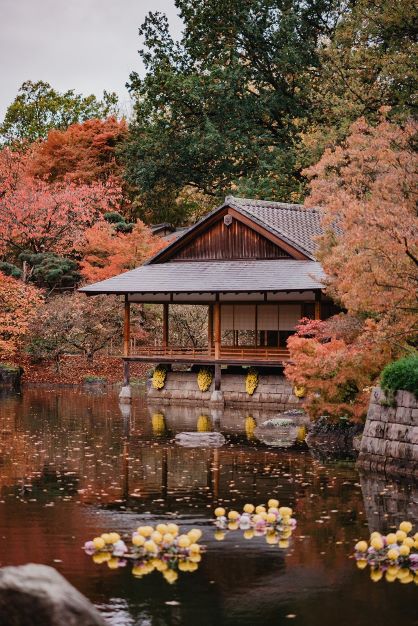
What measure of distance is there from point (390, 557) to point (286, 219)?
24.4 metres

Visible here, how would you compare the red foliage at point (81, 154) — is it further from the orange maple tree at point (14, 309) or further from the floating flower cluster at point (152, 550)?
the floating flower cluster at point (152, 550)

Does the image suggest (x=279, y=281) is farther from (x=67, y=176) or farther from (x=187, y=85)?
(x=67, y=176)

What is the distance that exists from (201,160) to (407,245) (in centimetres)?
2604

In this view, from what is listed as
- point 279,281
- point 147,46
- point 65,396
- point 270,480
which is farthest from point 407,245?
point 147,46

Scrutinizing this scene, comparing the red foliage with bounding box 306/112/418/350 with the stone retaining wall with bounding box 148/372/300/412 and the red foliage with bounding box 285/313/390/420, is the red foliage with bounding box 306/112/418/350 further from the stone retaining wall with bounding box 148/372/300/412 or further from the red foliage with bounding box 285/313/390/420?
the stone retaining wall with bounding box 148/372/300/412

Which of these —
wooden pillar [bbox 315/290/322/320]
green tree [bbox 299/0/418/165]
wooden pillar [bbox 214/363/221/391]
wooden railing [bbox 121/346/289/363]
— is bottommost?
wooden pillar [bbox 214/363/221/391]

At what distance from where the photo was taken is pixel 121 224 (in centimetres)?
4709

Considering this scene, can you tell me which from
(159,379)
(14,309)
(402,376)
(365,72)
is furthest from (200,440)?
(14,309)

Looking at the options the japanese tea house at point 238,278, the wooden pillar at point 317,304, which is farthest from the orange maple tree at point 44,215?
the wooden pillar at point 317,304

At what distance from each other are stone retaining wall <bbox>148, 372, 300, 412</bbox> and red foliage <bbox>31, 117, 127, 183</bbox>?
75.2 feet

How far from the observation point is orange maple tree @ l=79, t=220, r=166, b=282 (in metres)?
43.0

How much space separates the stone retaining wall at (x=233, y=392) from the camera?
106ft

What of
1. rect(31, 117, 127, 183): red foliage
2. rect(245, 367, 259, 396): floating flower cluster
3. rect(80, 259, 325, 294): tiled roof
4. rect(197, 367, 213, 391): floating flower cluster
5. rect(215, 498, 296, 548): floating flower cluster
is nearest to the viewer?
rect(215, 498, 296, 548): floating flower cluster

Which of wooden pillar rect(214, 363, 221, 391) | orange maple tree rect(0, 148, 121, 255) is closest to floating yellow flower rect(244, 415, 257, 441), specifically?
wooden pillar rect(214, 363, 221, 391)
